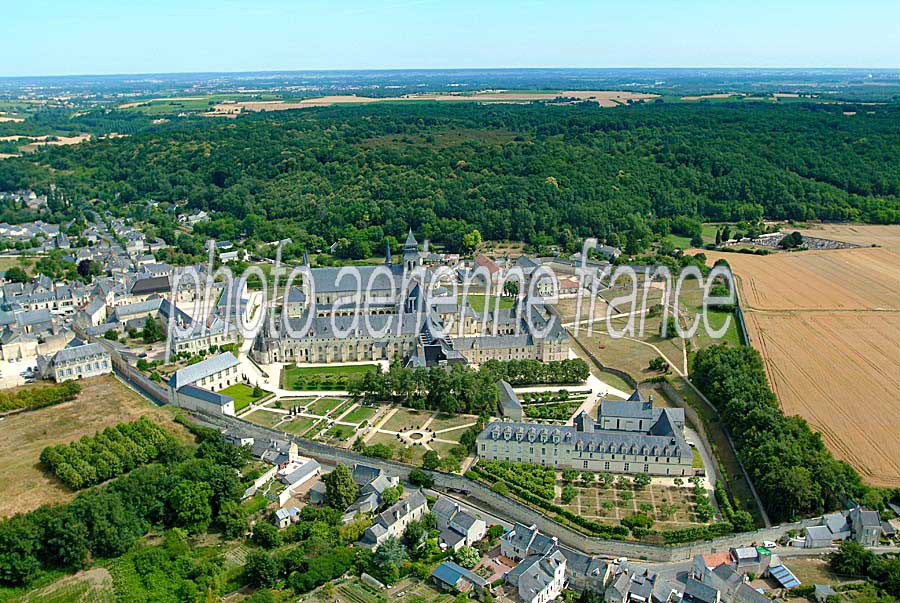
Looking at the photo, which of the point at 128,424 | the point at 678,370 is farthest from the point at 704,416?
the point at 128,424

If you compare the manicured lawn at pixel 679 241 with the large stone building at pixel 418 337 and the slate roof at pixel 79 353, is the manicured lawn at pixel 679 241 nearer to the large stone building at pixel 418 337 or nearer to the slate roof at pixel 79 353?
the large stone building at pixel 418 337

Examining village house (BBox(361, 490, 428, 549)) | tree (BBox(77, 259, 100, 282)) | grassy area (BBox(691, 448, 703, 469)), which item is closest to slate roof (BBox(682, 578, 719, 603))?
grassy area (BBox(691, 448, 703, 469))

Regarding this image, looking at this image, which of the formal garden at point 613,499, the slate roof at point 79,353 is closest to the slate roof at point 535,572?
the formal garden at point 613,499

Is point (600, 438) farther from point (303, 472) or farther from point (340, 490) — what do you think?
point (303, 472)

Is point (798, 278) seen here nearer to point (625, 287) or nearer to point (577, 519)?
point (625, 287)

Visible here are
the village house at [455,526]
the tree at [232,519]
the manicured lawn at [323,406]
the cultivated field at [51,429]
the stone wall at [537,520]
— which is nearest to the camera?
the stone wall at [537,520]

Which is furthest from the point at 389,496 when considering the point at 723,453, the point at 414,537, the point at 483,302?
the point at 483,302

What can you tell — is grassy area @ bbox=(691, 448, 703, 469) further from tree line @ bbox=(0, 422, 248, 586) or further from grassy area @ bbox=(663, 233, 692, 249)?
grassy area @ bbox=(663, 233, 692, 249)
